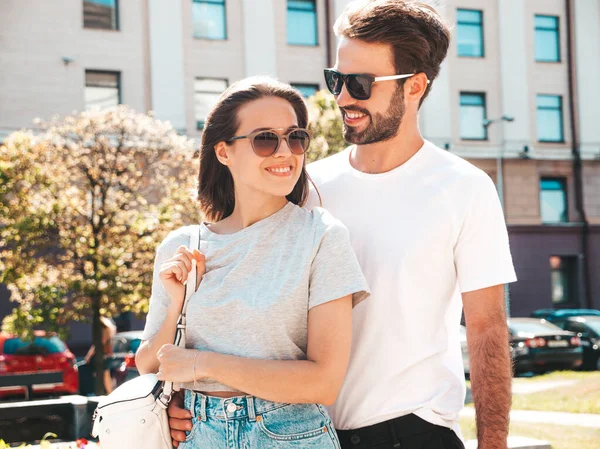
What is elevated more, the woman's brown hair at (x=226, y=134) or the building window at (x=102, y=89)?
the building window at (x=102, y=89)

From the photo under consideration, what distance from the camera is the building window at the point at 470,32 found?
32591 millimetres

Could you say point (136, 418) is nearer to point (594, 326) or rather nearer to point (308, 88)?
point (594, 326)

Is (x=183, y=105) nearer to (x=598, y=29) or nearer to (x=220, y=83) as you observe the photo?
(x=220, y=83)

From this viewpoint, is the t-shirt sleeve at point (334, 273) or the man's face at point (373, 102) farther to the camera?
the man's face at point (373, 102)

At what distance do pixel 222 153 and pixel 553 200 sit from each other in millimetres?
32296

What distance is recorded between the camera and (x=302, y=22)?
3028 centimetres

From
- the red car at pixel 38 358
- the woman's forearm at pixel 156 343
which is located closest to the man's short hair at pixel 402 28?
the woman's forearm at pixel 156 343

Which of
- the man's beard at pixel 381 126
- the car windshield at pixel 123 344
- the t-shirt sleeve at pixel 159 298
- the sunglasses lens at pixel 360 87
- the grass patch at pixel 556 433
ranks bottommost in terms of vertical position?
the grass patch at pixel 556 433

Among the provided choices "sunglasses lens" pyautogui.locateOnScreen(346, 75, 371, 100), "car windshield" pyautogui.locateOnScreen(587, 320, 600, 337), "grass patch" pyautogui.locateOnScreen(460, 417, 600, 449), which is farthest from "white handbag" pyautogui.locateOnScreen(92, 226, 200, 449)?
"car windshield" pyautogui.locateOnScreen(587, 320, 600, 337)

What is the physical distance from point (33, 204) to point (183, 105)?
11413 mm

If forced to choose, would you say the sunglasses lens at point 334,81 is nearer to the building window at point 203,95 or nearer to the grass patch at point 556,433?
the grass patch at point 556,433

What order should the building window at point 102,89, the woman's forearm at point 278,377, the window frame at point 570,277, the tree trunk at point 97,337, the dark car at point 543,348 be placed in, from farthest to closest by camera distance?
the window frame at point 570,277 → the building window at point 102,89 → the dark car at point 543,348 → the tree trunk at point 97,337 → the woman's forearm at point 278,377

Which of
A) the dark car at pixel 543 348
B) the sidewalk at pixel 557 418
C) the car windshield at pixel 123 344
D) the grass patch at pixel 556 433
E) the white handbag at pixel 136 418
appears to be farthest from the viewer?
the dark car at pixel 543 348

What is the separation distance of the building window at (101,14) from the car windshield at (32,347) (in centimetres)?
1328
